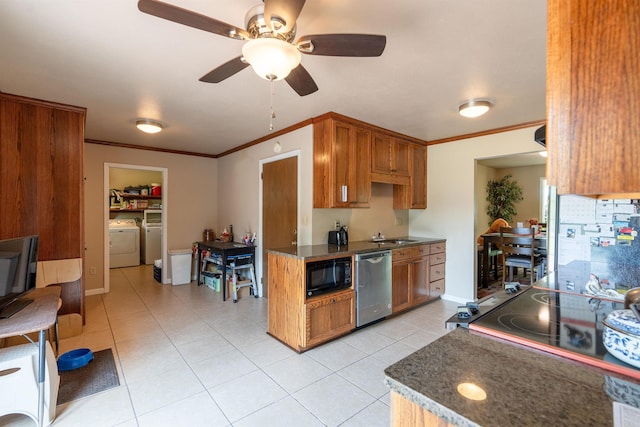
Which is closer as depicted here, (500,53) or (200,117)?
(500,53)

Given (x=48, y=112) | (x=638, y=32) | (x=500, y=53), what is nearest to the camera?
(x=638, y=32)

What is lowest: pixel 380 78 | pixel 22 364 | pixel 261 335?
pixel 261 335

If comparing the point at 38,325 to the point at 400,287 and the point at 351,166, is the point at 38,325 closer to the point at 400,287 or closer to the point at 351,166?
the point at 351,166

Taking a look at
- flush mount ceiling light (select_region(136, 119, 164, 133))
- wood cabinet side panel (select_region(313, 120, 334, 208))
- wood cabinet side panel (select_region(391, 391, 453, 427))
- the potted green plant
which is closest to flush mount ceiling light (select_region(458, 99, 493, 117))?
wood cabinet side panel (select_region(313, 120, 334, 208))

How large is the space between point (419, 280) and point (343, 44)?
3271 millimetres

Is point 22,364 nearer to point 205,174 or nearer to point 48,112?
point 48,112

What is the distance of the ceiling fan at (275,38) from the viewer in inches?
50.5

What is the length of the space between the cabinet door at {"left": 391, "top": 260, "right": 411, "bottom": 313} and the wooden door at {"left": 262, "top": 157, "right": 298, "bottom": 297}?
4.32ft

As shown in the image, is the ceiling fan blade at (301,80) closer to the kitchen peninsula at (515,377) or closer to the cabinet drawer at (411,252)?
the kitchen peninsula at (515,377)

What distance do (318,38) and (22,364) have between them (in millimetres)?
2547

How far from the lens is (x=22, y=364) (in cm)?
178

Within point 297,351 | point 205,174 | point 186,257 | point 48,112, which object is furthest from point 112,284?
point 297,351

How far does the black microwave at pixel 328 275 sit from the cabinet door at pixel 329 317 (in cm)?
8

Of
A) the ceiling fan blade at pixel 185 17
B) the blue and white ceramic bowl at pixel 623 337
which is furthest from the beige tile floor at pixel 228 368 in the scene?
the ceiling fan blade at pixel 185 17
